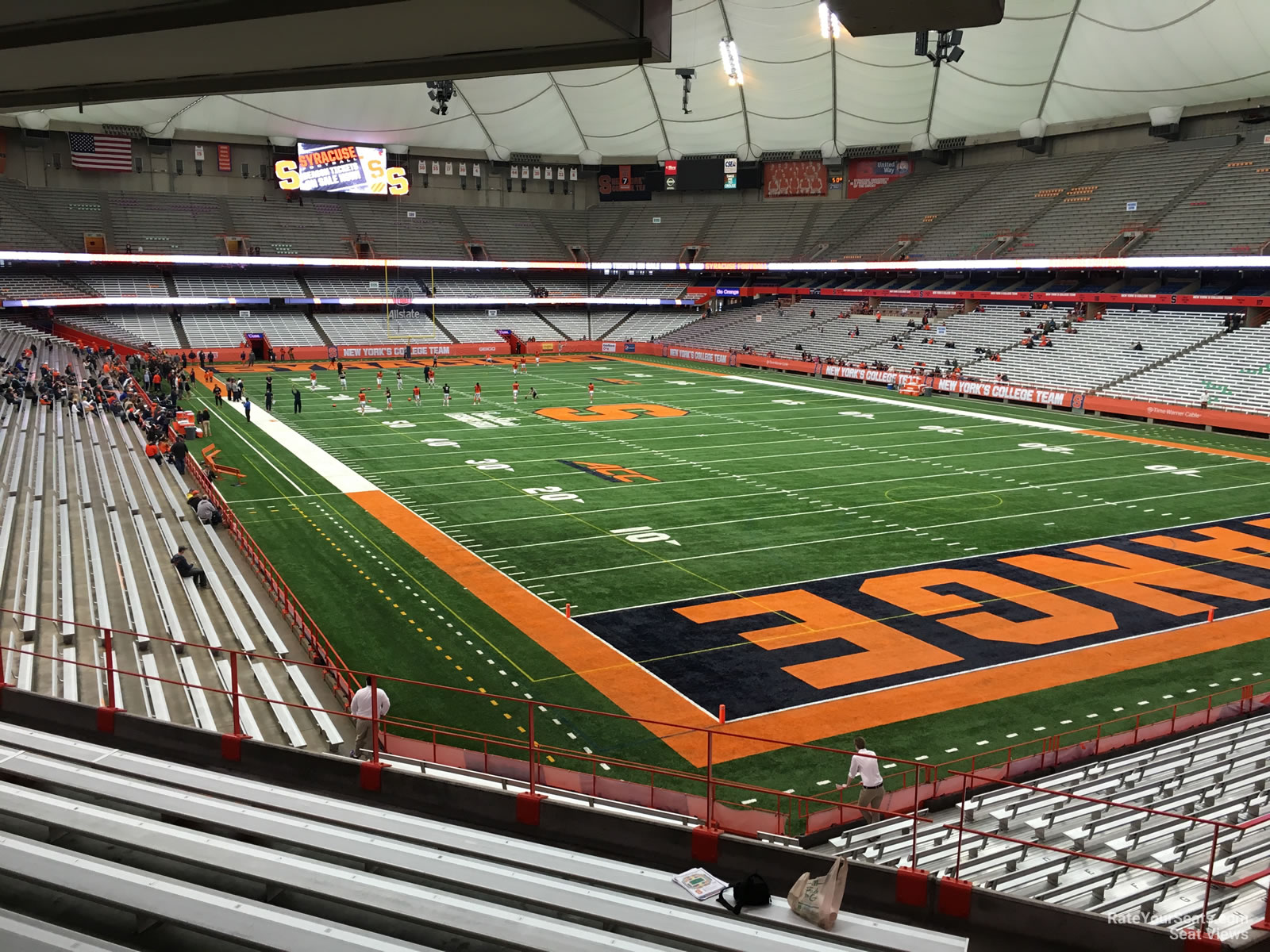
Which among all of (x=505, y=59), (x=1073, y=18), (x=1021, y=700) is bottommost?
(x=1021, y=700)

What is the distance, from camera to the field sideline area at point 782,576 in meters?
14.0

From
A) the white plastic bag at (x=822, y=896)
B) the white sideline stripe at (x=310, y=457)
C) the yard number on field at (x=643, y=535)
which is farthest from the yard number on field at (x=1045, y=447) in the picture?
the white plastic bag at (x=822, y=896)

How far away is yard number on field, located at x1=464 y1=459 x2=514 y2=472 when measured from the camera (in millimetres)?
30406

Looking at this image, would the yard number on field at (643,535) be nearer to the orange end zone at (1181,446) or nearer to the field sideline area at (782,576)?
the field sideline area at (782,576)

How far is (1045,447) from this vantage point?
34719mm

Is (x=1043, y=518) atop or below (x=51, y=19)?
below

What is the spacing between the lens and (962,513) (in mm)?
24969

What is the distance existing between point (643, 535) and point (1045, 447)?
18.9 metres

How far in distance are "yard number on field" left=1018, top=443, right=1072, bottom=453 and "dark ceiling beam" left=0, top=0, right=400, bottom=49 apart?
3394 cm

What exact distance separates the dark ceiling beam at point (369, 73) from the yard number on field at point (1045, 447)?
3273 cm

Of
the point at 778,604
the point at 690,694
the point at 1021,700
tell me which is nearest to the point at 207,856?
the point at 690,694

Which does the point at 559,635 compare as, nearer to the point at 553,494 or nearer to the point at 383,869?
the point at 553,494

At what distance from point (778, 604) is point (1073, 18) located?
149ft

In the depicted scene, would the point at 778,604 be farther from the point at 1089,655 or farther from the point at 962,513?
the point at 962,513
